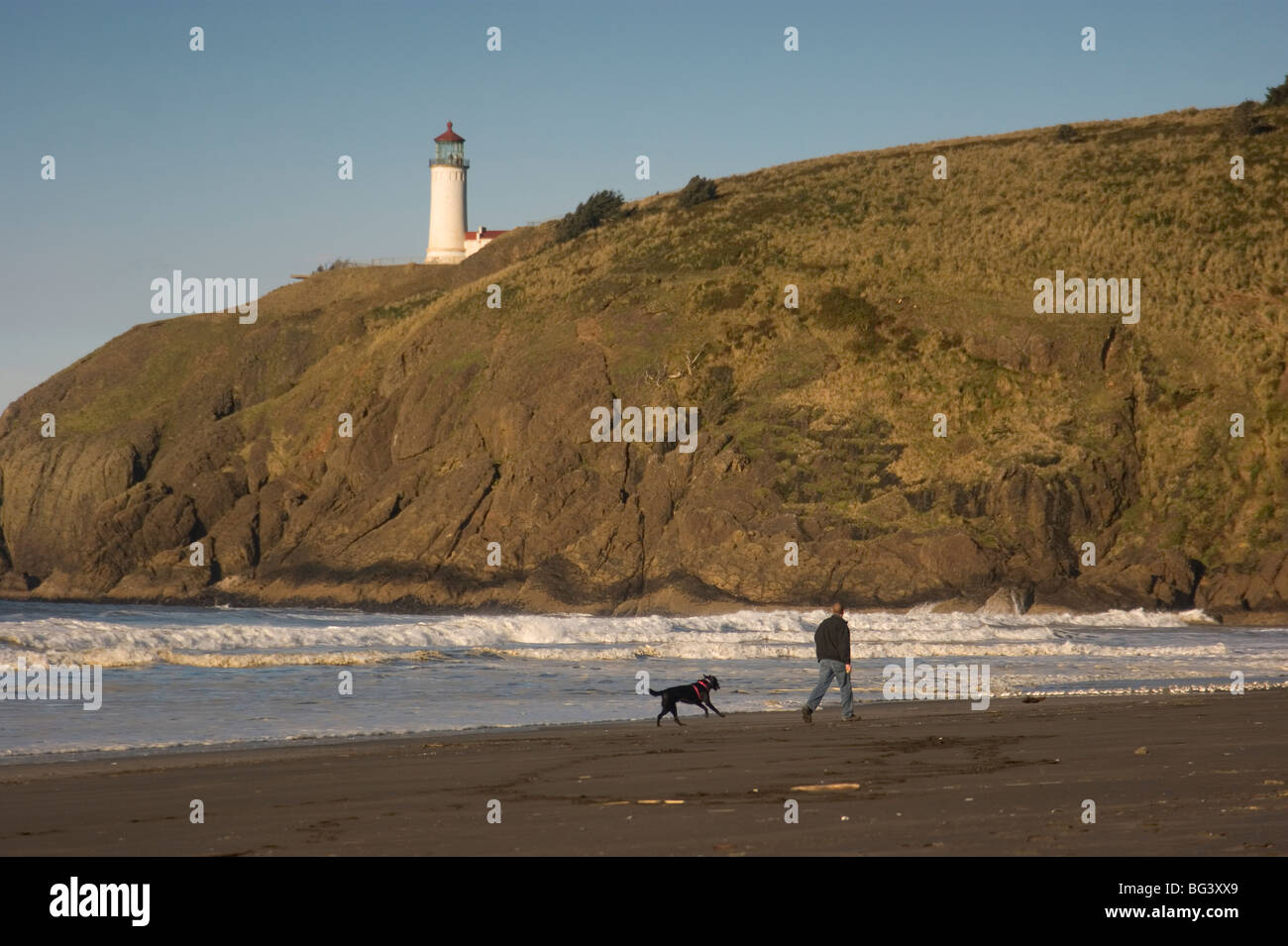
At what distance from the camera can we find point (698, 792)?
11609 mm

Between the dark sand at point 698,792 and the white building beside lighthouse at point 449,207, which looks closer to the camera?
the dark sand at point 698,792

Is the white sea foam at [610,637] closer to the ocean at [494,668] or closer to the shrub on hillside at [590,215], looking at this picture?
the ocean at [494,668]

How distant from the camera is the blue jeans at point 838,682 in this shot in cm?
1789

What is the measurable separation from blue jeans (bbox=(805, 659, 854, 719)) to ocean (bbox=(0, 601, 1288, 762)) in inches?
38.7

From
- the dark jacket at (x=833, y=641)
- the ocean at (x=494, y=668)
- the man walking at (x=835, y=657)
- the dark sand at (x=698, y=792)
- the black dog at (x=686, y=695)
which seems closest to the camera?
the dark sand at (x=698, y=792)

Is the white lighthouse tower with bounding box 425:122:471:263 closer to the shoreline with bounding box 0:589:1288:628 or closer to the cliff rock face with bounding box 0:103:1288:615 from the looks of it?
the cliff rock face with bounding box 0:103:1288:615

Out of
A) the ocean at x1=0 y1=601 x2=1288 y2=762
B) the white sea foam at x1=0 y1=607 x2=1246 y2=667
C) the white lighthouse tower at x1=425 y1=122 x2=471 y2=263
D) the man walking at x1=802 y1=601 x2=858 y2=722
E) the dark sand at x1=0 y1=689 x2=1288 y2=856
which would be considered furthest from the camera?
the white lighthouse tower at x1=425 y1=122 x2=471 y2=263

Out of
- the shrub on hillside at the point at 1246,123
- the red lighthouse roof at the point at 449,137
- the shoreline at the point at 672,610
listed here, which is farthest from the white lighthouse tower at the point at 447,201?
Answer: the shrub on hillside at the point at 1246,123

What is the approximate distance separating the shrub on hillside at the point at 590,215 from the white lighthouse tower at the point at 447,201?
15084 millimetres

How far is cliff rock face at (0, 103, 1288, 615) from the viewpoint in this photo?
54.2 m

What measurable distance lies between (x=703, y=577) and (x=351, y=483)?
68.1 feet

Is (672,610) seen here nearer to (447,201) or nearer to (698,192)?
(698,192)

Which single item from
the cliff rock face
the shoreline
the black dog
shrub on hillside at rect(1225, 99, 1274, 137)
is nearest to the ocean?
the black dog
